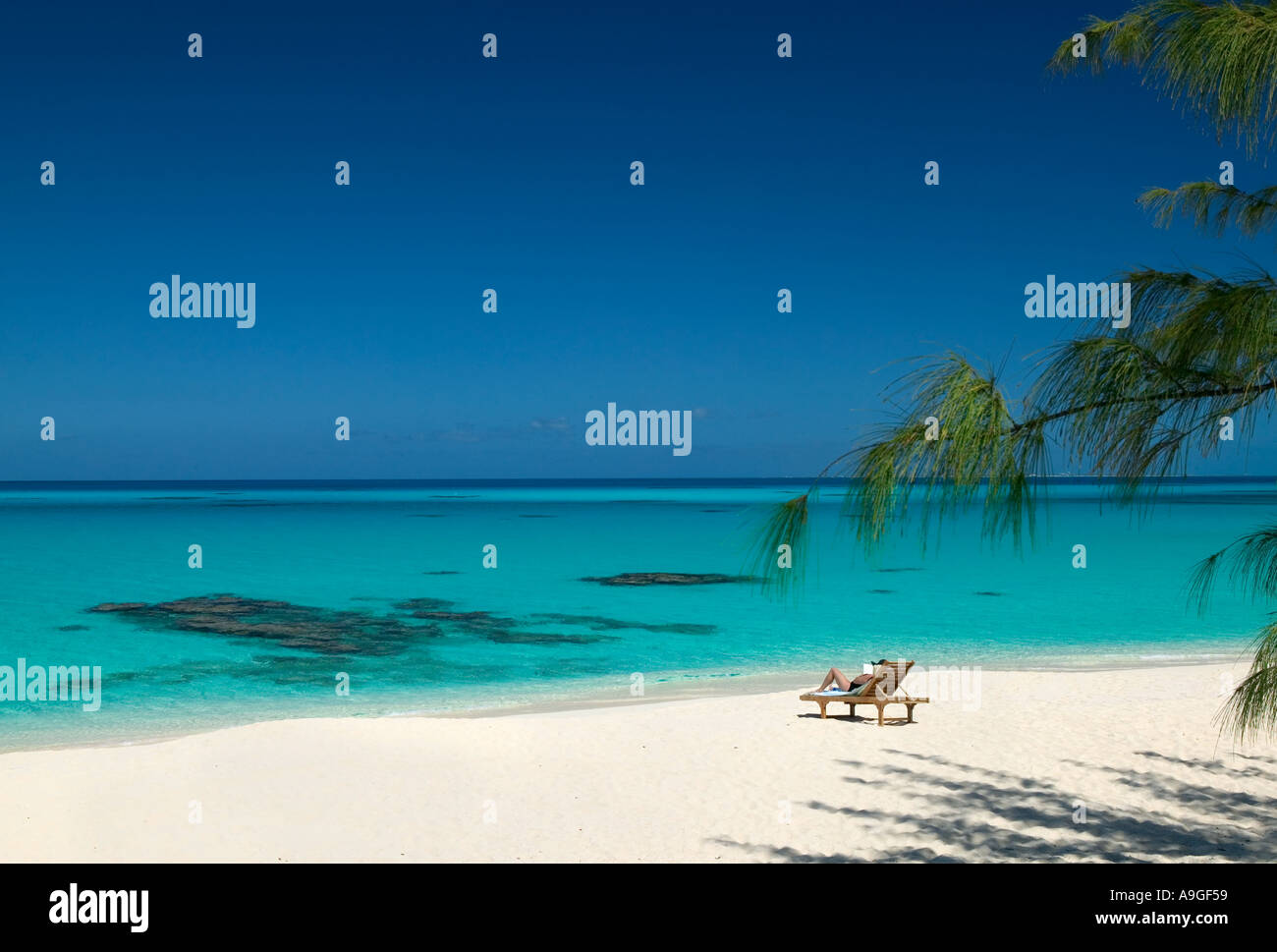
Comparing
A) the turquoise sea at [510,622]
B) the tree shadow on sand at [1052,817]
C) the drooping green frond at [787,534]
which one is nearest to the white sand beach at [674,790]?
the tree shadow on sand at [1052,817]

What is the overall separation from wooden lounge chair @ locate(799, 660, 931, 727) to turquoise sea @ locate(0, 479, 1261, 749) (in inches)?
164

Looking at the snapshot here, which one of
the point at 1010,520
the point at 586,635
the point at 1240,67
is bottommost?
the point at 586,635

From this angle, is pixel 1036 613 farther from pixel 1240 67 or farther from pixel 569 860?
pixel 1240 67

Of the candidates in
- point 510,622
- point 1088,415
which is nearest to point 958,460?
point 1088,415

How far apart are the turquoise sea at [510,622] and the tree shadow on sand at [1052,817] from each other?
237 cm

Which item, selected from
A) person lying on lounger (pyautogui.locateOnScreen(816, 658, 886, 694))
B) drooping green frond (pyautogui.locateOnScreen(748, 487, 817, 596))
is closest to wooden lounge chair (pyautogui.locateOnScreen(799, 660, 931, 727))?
person lying on lounger (pyautogui.locateOnScreen(816, 658, 886, 694))

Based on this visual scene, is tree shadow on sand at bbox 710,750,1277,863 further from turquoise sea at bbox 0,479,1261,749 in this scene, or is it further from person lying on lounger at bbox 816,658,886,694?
person lying on lounger at bbox 816,658,886,694

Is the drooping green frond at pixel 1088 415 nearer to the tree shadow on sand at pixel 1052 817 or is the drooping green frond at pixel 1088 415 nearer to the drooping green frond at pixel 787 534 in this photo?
the drooping green frond at pixel 787 534

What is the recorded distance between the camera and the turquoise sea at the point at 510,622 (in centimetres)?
1766

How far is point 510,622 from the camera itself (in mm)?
26641

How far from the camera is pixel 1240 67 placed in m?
3.71

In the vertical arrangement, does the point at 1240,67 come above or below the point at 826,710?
above

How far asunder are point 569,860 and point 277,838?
2.51 meters
